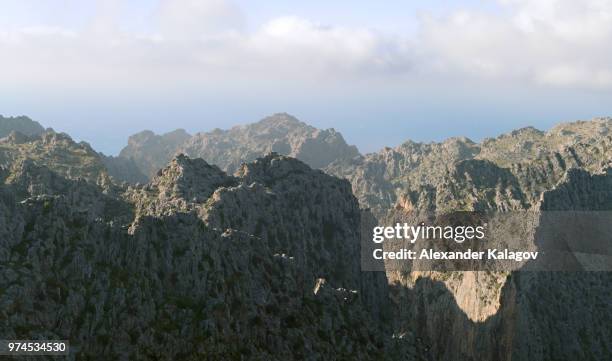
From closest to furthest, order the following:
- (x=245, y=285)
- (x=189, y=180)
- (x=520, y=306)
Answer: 1. (x=245, y=285)
2. (x=520, y=306)
3. (x=189, y=180)

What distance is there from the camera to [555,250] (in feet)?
525

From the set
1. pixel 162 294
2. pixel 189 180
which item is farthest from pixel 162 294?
pixel 189 180

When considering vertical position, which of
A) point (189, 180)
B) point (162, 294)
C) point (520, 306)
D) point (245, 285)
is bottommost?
Answer: point (520, 306)

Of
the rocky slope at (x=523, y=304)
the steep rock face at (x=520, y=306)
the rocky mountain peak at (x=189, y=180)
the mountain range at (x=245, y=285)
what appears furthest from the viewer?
the rocky mountain peak at (x=189, y=180)

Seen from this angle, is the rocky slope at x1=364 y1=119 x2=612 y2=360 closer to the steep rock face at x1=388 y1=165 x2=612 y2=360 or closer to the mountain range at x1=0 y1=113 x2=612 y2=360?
the steep rock face at x1=388 y1=165 x2=612 y2=360

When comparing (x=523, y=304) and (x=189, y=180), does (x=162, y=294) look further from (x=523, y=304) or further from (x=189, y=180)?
(x=523, y=304)

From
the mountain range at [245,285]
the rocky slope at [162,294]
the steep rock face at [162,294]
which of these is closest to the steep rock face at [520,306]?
the mountain range at [245,285]

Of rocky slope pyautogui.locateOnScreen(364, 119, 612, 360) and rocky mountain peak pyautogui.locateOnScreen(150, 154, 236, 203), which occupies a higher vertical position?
rocky mountain peak pyautogui.locateOnScreen(150, 154, 236, 203)

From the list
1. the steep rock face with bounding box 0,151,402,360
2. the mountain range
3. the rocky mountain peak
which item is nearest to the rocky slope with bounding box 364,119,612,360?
the mountain range

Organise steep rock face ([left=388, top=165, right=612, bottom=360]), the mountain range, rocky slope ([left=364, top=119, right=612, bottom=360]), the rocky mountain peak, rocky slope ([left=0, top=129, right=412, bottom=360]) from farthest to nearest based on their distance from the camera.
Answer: the rocky mountain peak → rocky slope ([left=364, top=119, right=612, bottom=360]) → steep rock face ([left=388, top=165, right=612, bottom=360]) → the mountain range → rocky slope ([left=0, top=129, right=412, bottom=360])

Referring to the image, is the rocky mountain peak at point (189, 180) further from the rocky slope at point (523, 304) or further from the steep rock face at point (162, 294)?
the rocky slope at point (523, 304)

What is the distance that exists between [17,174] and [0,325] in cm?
10023

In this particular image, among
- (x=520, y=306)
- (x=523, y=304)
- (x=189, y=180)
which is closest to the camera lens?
(x=520, y=306)

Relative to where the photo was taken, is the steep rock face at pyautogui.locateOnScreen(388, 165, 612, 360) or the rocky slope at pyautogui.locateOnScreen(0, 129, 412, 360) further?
the steep rock face at pyautogui.locateOnScreen(388, 165, 612, 360)
